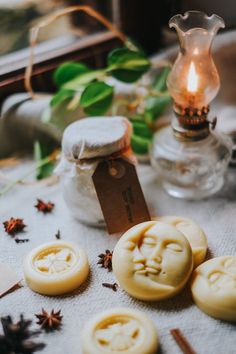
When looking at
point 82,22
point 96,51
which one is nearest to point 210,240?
point 96,51

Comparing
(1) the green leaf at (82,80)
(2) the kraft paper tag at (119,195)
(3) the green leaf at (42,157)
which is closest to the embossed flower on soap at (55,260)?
(2) the kraft paper tag at (119,195)

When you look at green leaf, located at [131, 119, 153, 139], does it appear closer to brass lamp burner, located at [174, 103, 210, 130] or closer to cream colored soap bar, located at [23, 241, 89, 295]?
brass lamp burner, located at [174, 103, 210, 130]

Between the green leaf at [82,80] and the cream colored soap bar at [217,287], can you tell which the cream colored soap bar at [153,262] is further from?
the green leaf at [82,80]

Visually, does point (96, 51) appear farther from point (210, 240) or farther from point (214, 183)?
point (210, 240)

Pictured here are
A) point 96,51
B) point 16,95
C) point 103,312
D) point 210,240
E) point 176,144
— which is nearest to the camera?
point 103,312

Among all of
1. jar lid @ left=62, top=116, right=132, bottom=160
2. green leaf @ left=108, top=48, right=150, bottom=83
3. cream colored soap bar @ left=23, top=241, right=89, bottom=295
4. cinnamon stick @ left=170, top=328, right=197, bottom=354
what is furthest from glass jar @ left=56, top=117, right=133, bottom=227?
cinnamon stick @ left=170, top=328, right=197, bottom=354

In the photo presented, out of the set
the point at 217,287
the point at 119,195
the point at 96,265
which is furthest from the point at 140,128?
the point at 217,287
